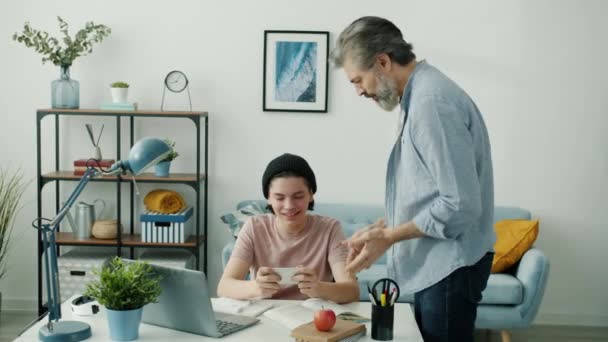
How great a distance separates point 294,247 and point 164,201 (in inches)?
83.8

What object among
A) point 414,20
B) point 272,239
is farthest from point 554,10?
point 272,239

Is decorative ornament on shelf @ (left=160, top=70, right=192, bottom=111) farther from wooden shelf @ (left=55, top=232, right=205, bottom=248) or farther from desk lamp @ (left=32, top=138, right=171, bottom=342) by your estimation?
desk lamp @ (left=32, top=138, right=171, bottom=342)

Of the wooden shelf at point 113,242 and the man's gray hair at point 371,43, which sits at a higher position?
the man's gray hair at point 371,43

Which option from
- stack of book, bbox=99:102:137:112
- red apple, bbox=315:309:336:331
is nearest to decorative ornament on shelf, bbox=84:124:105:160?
stack of book, bbox=99:102:137:112

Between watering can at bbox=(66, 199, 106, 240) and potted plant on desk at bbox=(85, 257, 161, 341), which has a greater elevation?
potted plant on desk at bbox=(85, 257, 161, 341)

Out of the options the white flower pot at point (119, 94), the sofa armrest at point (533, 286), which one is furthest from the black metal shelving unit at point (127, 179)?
the sofa armrest at point (533, 286)

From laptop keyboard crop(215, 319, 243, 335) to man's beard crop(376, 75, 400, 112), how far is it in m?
0.79

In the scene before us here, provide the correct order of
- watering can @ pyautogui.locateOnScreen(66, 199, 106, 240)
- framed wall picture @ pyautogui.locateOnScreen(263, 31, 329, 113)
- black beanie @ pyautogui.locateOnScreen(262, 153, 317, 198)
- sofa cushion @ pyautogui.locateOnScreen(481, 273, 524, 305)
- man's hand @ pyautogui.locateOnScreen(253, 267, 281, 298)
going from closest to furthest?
man's hand @ pyautogui.locateOnScreen(253, 267, 281, 298)
black beanie @ pyautogui.locateOnScreen(262, 153, 317, 198)
sofa cushion @ pyautogui.locateOnScreen(481, 273, 524, 305)
watering can @ pyautogui.locateOnScreen(66, 199, 106, 240)
framed wall picture @ pyautogui.locateOnScreen(263, 31, 329, 113)

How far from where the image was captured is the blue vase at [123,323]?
2129mm

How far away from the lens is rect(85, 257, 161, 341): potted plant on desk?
213cm

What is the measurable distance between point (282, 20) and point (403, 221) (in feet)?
9.22

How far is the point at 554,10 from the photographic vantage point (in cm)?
480

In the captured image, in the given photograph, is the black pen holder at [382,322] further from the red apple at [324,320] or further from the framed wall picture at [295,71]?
the framed wall picture at [295,71]

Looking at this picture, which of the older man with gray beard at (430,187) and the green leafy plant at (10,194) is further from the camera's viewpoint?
the green leafy plant at (10,194)
